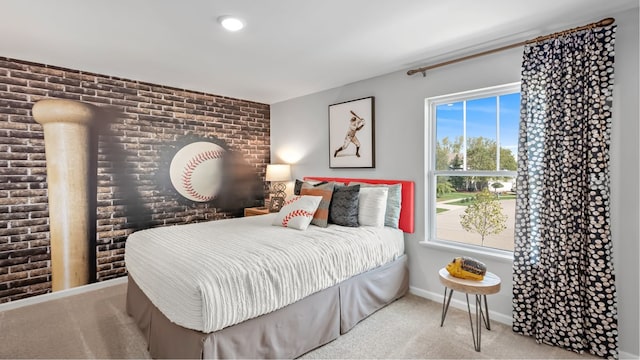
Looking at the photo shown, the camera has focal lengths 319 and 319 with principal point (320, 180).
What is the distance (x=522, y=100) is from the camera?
8.33ft

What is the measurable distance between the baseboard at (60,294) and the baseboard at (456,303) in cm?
337

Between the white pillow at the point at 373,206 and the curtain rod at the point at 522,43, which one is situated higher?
the curtain rod at the point at 522,43

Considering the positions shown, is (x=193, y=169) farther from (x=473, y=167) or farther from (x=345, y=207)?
(x=473, y=167)

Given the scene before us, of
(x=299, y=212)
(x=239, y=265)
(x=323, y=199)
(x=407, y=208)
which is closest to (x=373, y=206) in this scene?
(x=407, y=208)

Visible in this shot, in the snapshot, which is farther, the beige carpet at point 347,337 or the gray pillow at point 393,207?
the gray pillow at point 393,207

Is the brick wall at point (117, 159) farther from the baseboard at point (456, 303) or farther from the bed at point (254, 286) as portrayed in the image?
the baseboard at point (456, 303)

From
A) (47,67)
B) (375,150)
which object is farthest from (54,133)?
(375,150)

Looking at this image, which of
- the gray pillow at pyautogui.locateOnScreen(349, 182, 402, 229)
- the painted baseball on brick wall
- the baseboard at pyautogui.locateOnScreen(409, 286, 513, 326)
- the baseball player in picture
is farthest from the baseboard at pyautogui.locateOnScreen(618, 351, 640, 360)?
the painted baseball on brick wall

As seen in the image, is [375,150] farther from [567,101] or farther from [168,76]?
[168,76]

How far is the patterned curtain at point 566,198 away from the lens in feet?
7.11

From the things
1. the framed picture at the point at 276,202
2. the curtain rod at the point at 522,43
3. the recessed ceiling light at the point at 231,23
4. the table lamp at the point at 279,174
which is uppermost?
the recessed ceiling light at the point at 231,23

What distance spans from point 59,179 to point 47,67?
116cm

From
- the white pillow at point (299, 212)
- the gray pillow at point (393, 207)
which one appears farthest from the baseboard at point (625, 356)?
the white pillow at point (299, 212)

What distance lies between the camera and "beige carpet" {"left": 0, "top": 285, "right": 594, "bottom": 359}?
2.28 m
